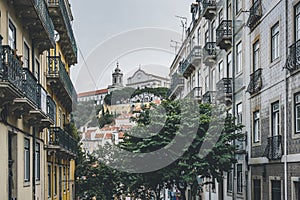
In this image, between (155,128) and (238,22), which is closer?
(155,128)

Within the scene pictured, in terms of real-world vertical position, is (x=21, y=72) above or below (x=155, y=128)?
above

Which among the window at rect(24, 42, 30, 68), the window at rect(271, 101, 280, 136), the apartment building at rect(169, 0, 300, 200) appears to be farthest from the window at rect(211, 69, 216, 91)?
the window at rect(24, 42, 30, 68)

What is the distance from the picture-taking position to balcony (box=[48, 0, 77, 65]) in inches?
903

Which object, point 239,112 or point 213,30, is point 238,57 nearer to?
point 239,112

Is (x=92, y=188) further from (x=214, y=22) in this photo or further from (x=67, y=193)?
(x=214, y=22)

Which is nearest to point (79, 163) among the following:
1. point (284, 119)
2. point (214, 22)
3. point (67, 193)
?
point (67, 193)

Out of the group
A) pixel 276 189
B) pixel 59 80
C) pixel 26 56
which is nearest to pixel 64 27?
pixel 59 80

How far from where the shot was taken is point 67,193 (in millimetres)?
31828

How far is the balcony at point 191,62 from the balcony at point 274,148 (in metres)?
16.7

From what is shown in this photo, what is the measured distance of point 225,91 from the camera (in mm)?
27109

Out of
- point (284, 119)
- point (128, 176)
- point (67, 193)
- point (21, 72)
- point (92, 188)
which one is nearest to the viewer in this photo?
point (21, 72)

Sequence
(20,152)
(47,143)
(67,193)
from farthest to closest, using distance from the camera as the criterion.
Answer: (67,193) → (47,143) → (20,152)

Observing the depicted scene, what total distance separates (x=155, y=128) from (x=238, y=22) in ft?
20.9

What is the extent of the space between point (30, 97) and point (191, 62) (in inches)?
943
